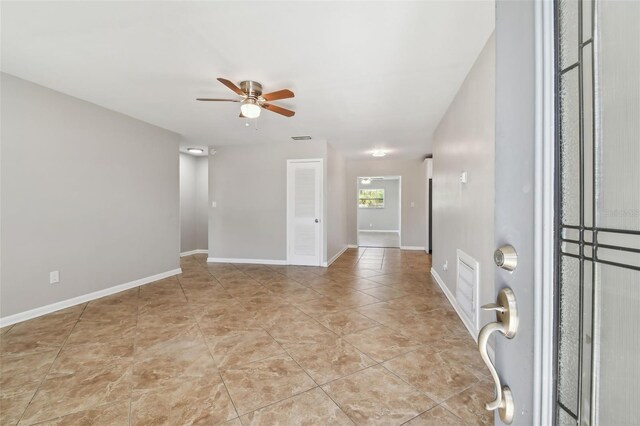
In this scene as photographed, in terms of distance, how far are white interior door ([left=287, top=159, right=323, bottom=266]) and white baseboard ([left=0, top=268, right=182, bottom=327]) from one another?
2.38 meters

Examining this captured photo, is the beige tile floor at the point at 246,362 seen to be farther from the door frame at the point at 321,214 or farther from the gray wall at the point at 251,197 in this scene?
the gray wall at the point at 251,197

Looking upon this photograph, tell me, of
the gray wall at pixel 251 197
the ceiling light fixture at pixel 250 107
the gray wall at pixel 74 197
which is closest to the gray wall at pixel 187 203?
the gray wall at pixel 251 197

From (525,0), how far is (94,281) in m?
4.69

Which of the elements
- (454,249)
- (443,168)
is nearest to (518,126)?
(454,249)

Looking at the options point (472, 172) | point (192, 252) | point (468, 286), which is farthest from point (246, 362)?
point (192, 252)

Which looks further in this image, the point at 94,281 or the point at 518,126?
the point at 94,281

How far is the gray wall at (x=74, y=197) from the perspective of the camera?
109 inches

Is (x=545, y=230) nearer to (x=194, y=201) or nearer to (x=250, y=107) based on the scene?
(x=250, y=107)

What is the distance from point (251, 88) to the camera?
109 inches

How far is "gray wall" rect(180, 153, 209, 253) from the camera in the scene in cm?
661

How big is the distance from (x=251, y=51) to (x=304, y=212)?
340cm

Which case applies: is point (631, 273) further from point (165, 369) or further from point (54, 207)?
point (54, 207)

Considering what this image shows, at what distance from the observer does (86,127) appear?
342 cm

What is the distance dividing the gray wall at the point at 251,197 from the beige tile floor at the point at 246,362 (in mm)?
2029
